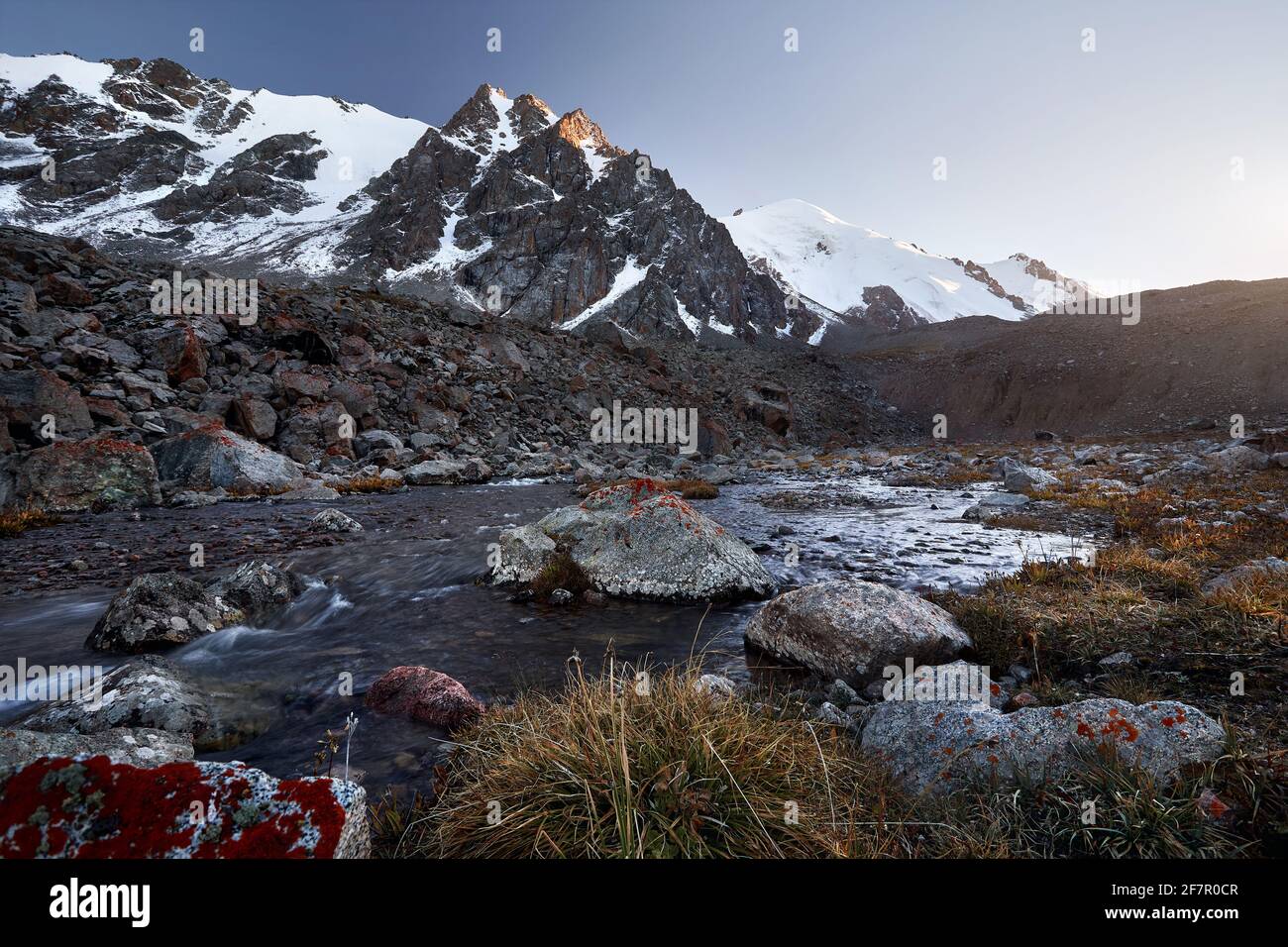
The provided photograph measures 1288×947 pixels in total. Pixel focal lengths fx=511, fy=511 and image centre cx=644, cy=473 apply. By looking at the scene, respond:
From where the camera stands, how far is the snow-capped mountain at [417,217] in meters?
94.0

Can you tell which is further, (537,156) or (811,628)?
(537,156)

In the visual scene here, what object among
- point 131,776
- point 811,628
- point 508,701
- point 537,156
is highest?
point 537,156

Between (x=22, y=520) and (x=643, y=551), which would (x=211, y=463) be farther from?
(x=643, y=551)

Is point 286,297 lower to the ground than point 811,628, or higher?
higher

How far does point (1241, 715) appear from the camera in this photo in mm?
3293

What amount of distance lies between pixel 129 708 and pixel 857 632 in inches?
243

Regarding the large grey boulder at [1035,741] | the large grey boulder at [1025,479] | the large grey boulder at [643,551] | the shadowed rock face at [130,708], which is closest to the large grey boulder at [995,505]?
the large grey boulder at [1025,479]

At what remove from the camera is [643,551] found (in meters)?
8.15

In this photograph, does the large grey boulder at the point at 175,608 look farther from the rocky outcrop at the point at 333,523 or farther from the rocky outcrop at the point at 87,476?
the rocky outcrop at the point at 87,476

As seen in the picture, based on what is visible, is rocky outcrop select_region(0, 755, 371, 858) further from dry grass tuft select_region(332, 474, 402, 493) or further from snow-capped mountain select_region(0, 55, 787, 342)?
snow-capped mountain select_region(0, 55, 787, 342)
